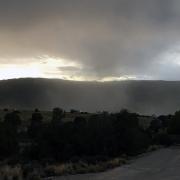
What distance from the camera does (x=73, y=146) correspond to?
53.8 metres

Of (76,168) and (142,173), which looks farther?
(76,168)

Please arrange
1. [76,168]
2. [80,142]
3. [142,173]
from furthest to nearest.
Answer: [80,142]
[76,168]
[142,173]

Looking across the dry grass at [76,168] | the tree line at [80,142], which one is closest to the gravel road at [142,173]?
the dry grass at [76,168]

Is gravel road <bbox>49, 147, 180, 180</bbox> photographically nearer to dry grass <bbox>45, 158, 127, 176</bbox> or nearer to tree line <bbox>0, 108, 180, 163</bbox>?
dry grass <bbox>45, 158, 127, 176</bbox>

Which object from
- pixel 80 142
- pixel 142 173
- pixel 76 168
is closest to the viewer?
pixel 142 173

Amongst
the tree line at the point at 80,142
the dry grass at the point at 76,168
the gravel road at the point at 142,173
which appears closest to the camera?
the gravel road at the point at 142,173

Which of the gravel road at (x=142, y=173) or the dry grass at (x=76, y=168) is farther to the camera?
the dry grass at (x=76, y=168)

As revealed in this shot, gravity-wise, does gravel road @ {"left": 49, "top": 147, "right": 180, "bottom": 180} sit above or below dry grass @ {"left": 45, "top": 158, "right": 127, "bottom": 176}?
above

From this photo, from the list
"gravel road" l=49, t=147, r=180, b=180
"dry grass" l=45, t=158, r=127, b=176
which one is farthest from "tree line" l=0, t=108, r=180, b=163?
"gravel road" l=49, t=147, r=180, b=180

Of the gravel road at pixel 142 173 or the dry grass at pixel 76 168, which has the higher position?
the gravel road at pixel 142 173

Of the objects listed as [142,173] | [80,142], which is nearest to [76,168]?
[142,173]

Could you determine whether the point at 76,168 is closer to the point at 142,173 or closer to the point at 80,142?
the point at 142,173

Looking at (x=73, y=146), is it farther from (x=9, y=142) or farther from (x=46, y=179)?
(x=46, y=179)

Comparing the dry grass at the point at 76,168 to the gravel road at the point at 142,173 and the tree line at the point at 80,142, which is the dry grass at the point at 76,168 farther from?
the tree line at the point at 80,142
